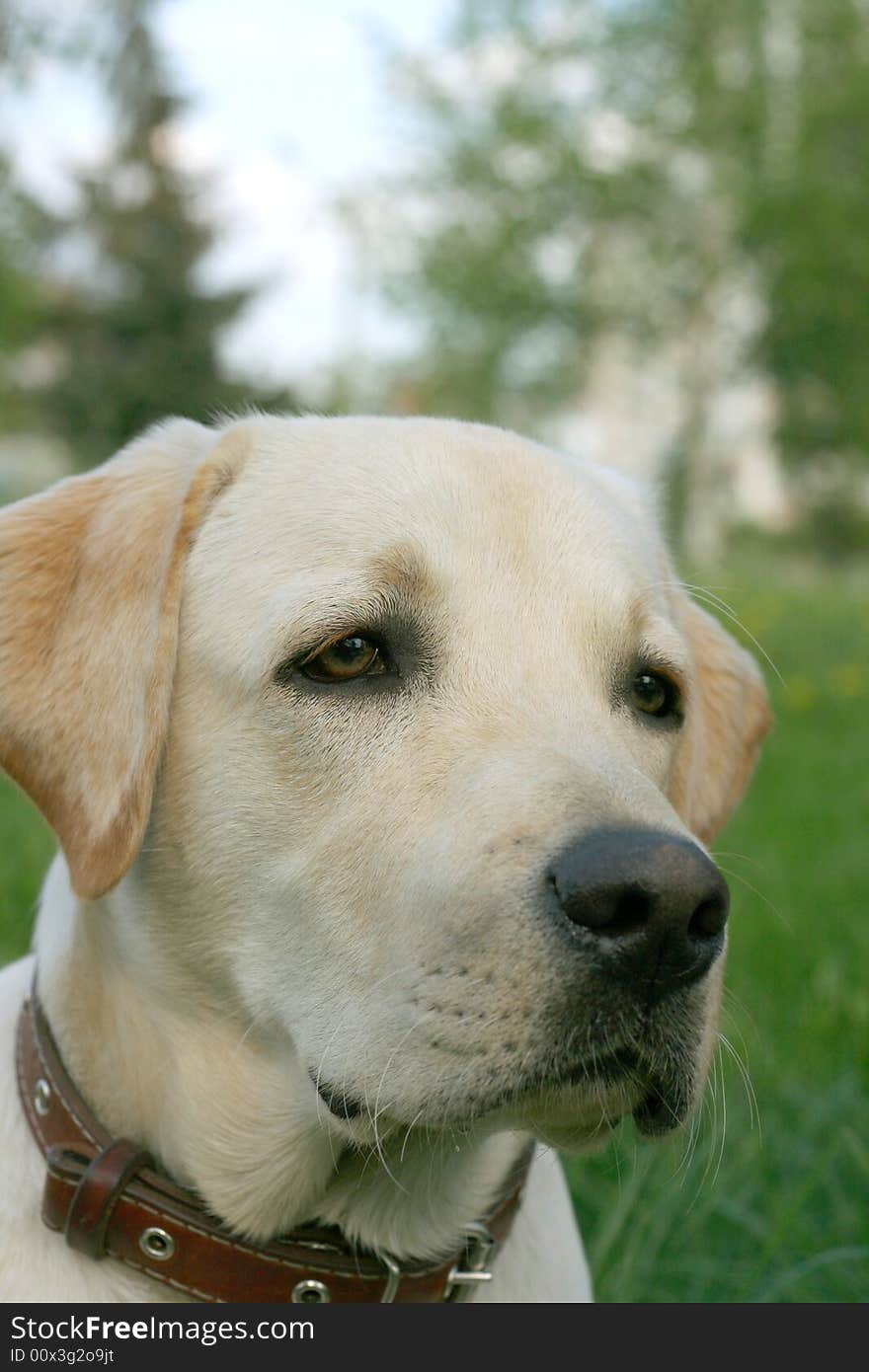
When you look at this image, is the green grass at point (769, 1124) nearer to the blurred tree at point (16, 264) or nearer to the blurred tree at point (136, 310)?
the blurred tree at point (16, 264)

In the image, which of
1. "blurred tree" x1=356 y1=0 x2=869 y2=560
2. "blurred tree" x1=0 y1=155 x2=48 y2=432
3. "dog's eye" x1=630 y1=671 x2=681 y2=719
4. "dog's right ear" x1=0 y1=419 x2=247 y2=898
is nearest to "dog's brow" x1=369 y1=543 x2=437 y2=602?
"dog's right ear" x1=0 y1=419 x2=247 y2=898

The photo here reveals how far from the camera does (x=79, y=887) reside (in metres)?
2.30

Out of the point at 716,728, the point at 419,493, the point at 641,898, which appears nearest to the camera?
the point at 641,898

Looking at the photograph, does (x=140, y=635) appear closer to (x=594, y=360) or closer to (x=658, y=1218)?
(x=658, y=1218)

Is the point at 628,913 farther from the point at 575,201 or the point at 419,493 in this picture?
the point at 575,201

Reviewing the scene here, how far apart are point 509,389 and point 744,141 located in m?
7.14

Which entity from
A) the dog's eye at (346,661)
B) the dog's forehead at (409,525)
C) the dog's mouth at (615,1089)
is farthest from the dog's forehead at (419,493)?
the dog's mouth at (615,1089)

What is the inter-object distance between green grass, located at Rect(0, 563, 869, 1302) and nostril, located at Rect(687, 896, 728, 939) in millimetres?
544

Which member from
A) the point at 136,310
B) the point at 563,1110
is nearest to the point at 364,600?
the point at 563,1110

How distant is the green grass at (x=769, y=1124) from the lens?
313 centimetres

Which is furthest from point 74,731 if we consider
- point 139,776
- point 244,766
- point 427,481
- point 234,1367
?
point 234,1367

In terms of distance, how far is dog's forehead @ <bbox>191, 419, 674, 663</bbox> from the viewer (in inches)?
97.0

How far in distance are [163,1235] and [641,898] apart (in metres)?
1.02

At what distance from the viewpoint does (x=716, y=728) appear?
322cm
